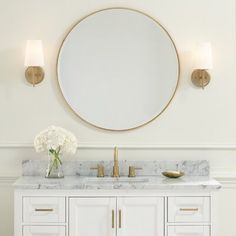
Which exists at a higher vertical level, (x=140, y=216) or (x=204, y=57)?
(x=204, y=57)

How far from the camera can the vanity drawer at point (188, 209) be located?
3.51 metres

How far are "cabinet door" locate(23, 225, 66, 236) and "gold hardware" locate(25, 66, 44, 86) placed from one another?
1.00 metres

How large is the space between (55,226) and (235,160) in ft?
4.50

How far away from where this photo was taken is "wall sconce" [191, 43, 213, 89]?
380cm

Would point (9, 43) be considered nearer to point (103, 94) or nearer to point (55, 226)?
point (103, 94)

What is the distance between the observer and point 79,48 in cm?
391

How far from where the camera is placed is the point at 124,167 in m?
3.89

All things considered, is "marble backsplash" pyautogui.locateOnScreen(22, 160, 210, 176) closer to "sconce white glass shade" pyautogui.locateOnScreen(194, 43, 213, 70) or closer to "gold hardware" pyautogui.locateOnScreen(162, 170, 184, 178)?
"gold hardware" pyautogui.locateOnScreen(162, 170, 184, 178)

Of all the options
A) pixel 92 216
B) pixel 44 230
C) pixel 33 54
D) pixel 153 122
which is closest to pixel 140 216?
pixel 92 216

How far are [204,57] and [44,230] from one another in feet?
5.14

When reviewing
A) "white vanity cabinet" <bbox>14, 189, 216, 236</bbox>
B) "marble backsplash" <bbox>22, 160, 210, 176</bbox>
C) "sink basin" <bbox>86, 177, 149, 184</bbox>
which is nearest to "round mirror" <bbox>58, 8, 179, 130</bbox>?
"marble backsplash" <bbox>22, 160, 210, 176</bbox>

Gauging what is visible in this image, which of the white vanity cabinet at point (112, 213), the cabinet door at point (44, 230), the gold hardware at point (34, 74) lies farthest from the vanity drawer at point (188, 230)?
the gold hardware at point (34, 74)

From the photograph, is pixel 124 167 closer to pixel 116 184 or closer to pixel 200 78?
pixel 116 184

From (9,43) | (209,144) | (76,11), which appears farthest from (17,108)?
(209,144)
